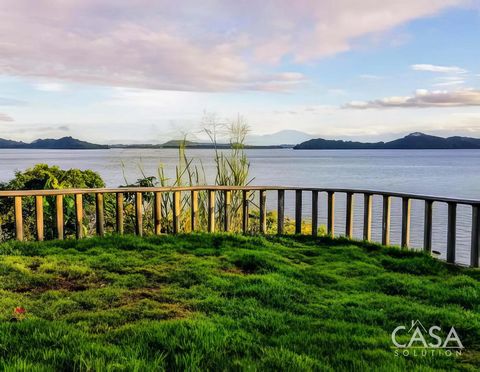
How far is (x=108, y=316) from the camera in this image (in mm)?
3969

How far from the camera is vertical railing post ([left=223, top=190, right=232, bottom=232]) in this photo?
8766 millimetres

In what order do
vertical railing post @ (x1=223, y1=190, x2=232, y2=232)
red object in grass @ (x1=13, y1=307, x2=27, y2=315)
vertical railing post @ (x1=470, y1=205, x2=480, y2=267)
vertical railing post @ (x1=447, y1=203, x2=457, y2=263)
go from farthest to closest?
vertical railing post @ (x1=223, y1=190, x2=232, y2=232) < vertical railing post @ (x1=447, y1=203, x2=457, y2=263) < vertical railing post @ (x1=470, y1=205, x2=480, y2=267) < red object in grass @ (x1=13, y1=307, x2=27, y2=315)

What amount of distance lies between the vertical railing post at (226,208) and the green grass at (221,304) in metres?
1.28

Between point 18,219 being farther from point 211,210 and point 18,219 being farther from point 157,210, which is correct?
point 211,210

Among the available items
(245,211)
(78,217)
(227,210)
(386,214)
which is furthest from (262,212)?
(78,217)

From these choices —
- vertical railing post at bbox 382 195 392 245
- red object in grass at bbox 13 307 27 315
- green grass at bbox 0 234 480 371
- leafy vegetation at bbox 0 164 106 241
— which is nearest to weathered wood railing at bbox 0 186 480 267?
vertical railing post at bbox 382 195 392 245

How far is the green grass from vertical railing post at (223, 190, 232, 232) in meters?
1.28

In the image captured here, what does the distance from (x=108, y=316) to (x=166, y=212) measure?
4.98 meters

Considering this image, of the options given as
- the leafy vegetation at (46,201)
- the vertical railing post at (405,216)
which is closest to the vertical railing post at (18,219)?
the leafy vegetation at (46,201)

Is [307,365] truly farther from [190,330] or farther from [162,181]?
[162,181]

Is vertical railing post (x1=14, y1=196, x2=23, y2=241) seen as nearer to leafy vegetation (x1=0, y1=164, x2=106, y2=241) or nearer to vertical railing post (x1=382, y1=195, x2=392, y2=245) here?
leafy vegetation (x1=0, y1=164, x2=106, y2=241)

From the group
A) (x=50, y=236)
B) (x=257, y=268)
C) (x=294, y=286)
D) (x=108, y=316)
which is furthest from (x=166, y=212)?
(x=108, y=316)

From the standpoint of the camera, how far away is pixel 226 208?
8750 mm

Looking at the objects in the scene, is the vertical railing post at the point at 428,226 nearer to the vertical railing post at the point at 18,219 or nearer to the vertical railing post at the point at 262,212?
the vertical railing post at the point at 262,212
